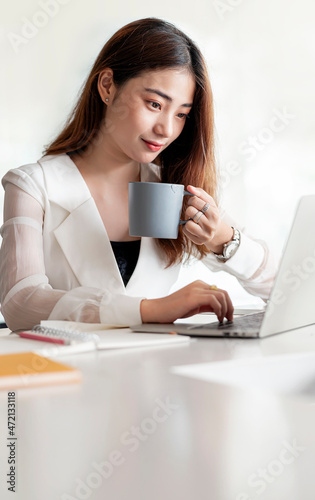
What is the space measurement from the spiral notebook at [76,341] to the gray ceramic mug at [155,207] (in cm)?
29

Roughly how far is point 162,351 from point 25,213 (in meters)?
0.78

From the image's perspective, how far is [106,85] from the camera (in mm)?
1473

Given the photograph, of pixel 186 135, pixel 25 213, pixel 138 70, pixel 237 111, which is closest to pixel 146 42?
pixel 138 70

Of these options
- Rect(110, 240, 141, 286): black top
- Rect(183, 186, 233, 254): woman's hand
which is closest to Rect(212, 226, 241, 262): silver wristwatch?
Rect(183, 186, 233, 254): woman's hand

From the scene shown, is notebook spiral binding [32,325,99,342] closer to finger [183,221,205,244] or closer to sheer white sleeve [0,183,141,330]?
sheer white sleeve [0,183,141,330]

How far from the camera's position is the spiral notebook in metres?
0.68

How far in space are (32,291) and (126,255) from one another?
39cm

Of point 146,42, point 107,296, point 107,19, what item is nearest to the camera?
point 107,296

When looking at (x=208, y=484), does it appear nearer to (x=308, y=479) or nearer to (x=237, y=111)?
(x=308, y=479)

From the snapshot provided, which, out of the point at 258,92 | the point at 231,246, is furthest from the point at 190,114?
the point at 258,92

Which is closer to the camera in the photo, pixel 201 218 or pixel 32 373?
pixel 32 373

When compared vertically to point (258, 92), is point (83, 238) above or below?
below

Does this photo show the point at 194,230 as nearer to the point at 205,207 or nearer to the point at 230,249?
the point at 205,207

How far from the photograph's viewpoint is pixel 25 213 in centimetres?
136
